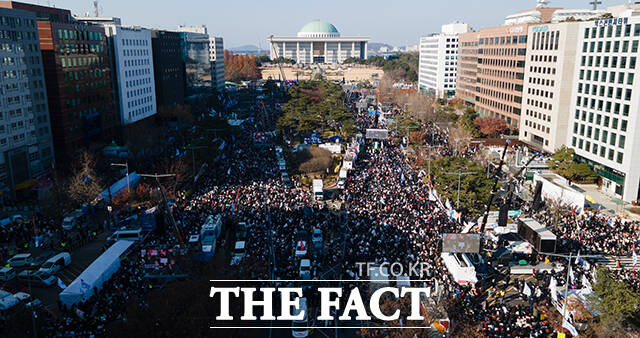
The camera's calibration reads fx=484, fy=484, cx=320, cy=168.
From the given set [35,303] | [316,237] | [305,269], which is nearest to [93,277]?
[35,303]

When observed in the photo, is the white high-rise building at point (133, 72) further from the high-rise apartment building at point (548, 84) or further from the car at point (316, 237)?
the high-rise apartment building at point (548, 84)

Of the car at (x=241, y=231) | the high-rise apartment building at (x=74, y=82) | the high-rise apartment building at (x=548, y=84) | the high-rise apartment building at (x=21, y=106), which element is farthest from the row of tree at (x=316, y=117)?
the car at (x=241, y=231)

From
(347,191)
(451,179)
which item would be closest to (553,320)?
(451,179)

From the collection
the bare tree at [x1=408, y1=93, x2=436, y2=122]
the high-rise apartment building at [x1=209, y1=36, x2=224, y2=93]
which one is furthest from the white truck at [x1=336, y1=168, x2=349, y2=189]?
the high-rise apartment building at [x1=209, y1=36, x2=224, y2=93]

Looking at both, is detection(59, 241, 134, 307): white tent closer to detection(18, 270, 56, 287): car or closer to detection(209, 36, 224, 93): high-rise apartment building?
detection(18, 270, 56, 287): car

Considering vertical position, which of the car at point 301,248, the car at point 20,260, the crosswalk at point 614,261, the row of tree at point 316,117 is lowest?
the crosswalk at point 614,261

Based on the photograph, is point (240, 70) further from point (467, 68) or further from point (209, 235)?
point (209, 235)
